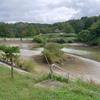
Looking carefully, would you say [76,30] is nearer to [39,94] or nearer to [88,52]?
[88,52]

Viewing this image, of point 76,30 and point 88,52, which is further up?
point 76,30

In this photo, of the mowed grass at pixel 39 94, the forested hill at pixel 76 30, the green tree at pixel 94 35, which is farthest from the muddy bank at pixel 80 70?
the green tree at pixel 94 35

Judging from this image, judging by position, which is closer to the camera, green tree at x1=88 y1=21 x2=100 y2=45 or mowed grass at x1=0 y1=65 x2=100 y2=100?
mowed grass at x1=0 y1=65 x2=100 y2=100

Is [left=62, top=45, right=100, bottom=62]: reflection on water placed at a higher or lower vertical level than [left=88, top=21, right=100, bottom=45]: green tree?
lower

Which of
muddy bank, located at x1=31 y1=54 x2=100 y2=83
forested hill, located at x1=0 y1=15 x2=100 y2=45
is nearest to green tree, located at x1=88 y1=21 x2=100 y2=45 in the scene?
forested hill, located at x1=0 y1=15 x2=100 y2=45

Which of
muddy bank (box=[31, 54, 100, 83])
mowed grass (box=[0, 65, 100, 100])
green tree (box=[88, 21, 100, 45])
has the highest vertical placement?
green tree (box=[88, 21, 100, 45])

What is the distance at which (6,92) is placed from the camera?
4.32m

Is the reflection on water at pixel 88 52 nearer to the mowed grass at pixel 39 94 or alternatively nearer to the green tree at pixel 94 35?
the green tree at pixel 94 35

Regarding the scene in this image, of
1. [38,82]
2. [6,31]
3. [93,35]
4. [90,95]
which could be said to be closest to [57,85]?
[38,82]

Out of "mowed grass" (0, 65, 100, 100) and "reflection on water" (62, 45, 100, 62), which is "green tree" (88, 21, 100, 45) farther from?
"mowed grass" (0, 65, 100, 100)

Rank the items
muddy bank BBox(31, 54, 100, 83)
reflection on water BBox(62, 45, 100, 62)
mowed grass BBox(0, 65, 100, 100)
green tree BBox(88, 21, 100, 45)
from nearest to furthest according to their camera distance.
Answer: mowed grass BBox(0, 65, 100, 100) < muddy bank BBox(31, 54, 100, 83) < reflection on water BBox(62, 45, 100, 62) < green tree BBox(88, 21, 100, 45)

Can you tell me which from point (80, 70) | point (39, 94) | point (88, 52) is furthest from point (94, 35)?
point (39, 94)

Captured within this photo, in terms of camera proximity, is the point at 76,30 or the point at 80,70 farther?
the point at 76,30

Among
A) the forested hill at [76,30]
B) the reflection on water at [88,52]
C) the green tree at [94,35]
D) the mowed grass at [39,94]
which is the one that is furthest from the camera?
the forested hill at [76,30]
